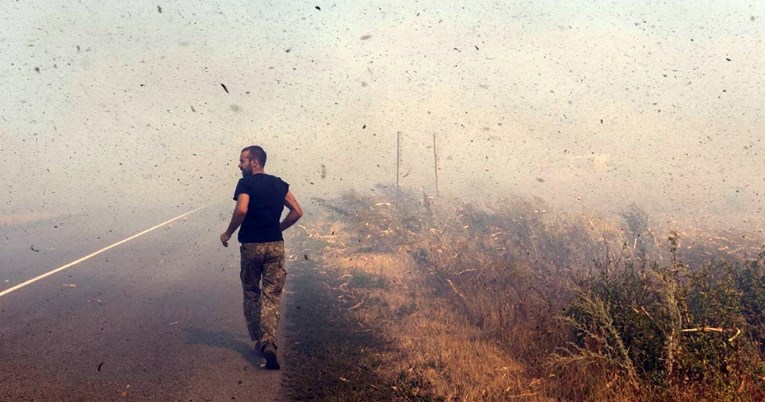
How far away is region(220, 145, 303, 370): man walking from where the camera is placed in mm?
5105

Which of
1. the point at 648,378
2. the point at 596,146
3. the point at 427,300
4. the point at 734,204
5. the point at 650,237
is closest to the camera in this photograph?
the point at 648,378

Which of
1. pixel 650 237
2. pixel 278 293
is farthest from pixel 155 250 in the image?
pixel 650 237

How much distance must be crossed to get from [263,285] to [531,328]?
328cm

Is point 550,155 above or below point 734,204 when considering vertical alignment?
above

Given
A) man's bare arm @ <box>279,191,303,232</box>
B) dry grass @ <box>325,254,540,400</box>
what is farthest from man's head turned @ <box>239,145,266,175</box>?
dry grass @ <box>325,254,540,400</box>

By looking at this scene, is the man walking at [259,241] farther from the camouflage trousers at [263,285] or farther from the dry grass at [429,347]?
the dry grass at [429,347]

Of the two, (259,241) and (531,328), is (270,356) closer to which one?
(259,241)

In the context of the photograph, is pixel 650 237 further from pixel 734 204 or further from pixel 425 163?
pixel 425 163

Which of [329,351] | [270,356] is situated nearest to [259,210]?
[270,356]

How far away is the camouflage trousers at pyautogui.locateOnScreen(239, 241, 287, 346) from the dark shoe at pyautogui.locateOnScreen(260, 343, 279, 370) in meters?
0.08

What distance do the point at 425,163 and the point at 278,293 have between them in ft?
140

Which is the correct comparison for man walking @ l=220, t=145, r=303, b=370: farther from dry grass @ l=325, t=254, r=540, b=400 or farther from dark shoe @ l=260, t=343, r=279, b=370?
dry grass @ l=325, t=254, r=540, b=400

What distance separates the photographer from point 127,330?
621cm

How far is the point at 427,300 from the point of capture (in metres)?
7.69
